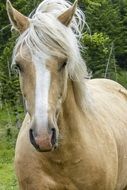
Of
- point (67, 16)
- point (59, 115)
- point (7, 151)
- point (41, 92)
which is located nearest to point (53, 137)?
point (41, 92)

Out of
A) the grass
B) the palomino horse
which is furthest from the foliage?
the palomino horse

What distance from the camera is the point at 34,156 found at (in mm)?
5387

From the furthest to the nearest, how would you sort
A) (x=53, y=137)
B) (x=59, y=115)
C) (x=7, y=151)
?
1. (x=7, y=151)
2. (x=59, y=115)
3. (x=53, y=137)

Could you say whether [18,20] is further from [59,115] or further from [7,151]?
[7,151]

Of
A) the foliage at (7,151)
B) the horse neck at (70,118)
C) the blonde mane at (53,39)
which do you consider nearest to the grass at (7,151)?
the foliage at (7,151)

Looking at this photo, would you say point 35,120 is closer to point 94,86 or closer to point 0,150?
point 94,86

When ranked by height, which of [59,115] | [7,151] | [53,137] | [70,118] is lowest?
[7,151]

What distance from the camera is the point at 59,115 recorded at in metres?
5.26

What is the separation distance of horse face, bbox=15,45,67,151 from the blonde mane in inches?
2.6

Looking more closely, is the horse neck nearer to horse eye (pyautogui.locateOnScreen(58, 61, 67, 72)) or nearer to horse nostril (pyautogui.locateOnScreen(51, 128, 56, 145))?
horse eye (pyautogui.locateOnScreen(58, 61, 67, 72))

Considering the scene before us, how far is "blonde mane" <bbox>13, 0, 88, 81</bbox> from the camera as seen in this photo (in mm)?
4887

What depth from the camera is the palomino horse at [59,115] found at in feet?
15.5

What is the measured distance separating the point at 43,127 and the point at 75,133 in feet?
3.28

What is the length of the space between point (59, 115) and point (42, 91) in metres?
0.61
